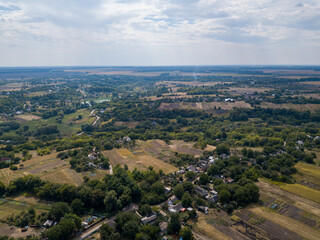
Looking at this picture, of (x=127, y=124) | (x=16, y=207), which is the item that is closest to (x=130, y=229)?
(x=16, y=207)

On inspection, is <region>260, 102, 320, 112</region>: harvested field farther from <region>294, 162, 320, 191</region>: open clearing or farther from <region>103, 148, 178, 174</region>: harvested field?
<region>103, 148, 178, 174</region>: harvested field

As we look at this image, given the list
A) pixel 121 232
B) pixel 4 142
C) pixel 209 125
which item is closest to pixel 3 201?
pixel 121 232

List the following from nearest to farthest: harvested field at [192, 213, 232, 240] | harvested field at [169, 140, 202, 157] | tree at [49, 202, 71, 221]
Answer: harvested field at [192, 213, 232, 240], tree at [49, 202, 71, 221], harvested field at [169, 140, 202, 157]

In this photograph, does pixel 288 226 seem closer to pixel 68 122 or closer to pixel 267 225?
pixel 267 225

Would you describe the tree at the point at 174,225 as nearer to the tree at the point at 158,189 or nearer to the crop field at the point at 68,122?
the tree at the point at 158,189

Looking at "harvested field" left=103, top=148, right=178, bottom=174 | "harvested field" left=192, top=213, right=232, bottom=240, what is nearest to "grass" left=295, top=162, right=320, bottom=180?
"harvested field" left=103, top=148, right=178, bottom=174
